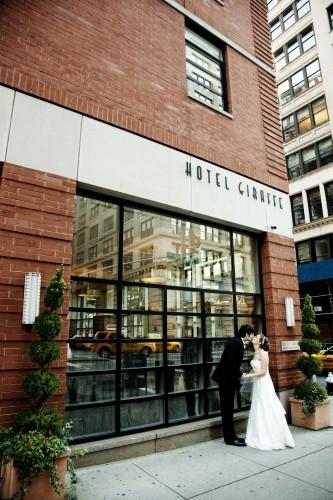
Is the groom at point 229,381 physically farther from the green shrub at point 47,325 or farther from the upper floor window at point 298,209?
the upper floor window at point 298,209

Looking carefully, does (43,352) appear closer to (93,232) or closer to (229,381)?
(93,232)

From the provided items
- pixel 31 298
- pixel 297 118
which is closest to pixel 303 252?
pixel 297 118

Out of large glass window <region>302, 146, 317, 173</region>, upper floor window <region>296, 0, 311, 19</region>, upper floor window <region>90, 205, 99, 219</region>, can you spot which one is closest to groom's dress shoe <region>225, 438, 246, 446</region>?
upper floor window <region>90, 205, 99, 219</region>

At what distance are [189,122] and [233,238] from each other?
2.69 m

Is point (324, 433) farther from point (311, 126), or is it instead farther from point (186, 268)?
point (311, 126)

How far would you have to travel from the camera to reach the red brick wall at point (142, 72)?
5.20 meters

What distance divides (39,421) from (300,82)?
89.0ft

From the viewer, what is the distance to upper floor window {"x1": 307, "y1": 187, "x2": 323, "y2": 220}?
22.0m

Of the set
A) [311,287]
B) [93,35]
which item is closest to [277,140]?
[93,35]

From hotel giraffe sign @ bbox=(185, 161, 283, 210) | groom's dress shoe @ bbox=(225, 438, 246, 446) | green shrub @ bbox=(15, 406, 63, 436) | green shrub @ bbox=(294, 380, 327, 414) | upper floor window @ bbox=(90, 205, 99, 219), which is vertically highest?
hotel giraffe sign @ bbox=(185, 161, 283, 210)

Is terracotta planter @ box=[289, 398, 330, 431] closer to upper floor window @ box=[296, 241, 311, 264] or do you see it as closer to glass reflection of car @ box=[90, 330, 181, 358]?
Result: glass reflection of car @ box=[90, 330, 181, 358]

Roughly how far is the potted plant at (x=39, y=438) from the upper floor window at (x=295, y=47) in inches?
1068

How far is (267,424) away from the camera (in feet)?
17.8

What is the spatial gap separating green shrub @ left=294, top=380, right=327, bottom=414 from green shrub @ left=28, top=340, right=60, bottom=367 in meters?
5.00
